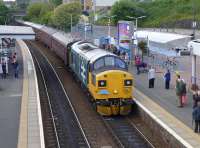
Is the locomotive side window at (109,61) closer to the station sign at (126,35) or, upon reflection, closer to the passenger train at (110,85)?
the passenger train at (110,85)

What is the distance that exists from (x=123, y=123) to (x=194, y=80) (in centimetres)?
600

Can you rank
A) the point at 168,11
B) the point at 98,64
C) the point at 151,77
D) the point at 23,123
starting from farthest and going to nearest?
the point at 168,11
the point at 151,77
the point at 98,64
the point at 23,123

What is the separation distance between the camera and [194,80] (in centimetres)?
2800

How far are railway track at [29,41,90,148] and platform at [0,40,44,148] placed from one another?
0.68 meters

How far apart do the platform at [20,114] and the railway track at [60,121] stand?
68 cm

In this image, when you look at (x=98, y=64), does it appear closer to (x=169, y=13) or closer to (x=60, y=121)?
(x=60, y=121)

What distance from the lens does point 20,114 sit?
23484 millimetres

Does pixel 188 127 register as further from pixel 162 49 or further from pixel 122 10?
pixel 122 10

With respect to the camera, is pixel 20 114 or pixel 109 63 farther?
pixel 109 63

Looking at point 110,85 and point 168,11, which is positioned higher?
point 168,11

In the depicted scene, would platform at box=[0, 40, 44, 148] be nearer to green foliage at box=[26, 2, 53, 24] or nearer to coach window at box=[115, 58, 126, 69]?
coach window at box=[115, 58, 126, 69]

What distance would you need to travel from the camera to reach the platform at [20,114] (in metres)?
19.0

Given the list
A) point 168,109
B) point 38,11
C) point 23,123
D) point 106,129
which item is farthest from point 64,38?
point 38,11

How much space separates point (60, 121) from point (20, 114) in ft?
6.15
